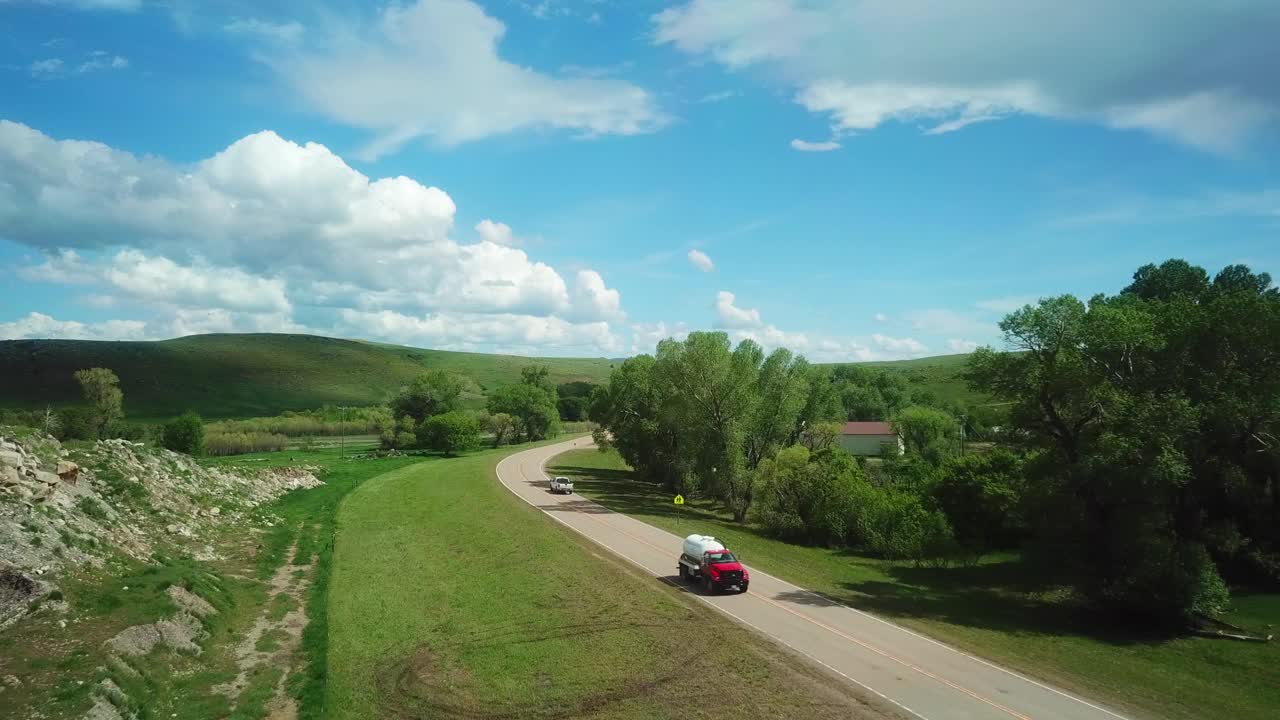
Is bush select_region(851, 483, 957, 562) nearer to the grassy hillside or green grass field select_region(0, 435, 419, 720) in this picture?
green grass field select_region(0, 435, 419, 720)

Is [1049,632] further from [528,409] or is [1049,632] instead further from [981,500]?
[528,409]

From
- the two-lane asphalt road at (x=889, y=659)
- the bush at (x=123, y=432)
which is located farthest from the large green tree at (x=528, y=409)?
the two-lane asphalt road at (x=889, y=659)

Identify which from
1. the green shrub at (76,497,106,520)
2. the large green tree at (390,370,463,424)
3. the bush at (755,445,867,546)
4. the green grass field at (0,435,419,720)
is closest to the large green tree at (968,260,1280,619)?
the bush at (755,445,867,546)

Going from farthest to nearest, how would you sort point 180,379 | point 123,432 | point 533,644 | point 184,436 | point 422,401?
point 180,379 → point 422,401 → point 123,432 → point 184,436 → point 533,644

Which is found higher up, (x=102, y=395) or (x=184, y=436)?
(x=102, y=395)

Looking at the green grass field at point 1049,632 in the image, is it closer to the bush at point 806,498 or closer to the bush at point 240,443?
the bush at point 806,498

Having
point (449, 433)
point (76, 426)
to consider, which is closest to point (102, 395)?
point (76, 426)

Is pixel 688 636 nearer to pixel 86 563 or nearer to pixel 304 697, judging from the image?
pixel 304 697
